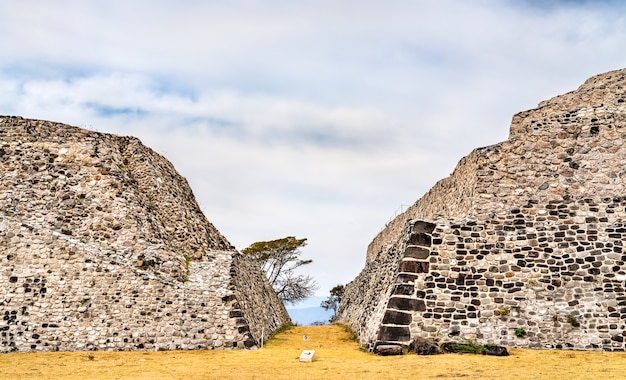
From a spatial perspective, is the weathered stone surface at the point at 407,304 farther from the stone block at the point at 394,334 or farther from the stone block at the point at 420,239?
the stone block at the point at 420,239

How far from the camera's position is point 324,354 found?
16.8 m

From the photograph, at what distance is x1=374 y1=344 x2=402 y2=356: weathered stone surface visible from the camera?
50.2ft

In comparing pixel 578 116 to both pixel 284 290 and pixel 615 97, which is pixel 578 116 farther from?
pixel 284 290

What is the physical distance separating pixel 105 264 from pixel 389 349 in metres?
9.66

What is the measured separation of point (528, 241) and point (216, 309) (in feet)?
31.9

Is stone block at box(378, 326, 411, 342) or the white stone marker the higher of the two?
stone block at box(378, 326, 411, 342)

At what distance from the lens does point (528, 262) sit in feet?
54.2

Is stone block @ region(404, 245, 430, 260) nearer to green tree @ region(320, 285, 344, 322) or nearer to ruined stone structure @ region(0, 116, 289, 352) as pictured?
ruined stone structure @ region(0, 116, 289, 352)

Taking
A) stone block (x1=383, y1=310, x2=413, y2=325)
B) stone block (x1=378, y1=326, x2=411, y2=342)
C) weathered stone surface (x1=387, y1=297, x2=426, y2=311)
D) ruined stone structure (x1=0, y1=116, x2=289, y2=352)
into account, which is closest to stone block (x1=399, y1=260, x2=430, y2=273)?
weathered stone surface (x1=387, y1=297, x2=426, y2=311)

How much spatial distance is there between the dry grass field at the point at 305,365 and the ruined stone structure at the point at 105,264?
82cm

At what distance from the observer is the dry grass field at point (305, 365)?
A: 41.1ft

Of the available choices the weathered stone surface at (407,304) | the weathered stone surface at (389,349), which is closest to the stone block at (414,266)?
the weathered stone surface at (407,304)

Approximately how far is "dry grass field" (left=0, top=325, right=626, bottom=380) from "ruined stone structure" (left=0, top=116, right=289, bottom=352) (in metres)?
0.82

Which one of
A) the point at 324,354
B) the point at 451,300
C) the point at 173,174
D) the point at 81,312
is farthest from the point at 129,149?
the point at 451,300
